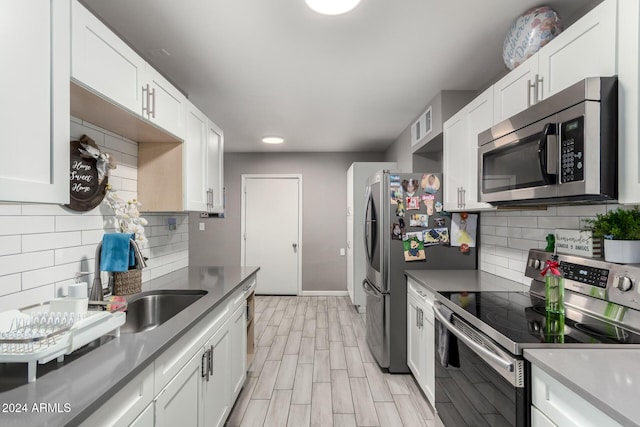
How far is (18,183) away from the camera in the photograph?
87 cm

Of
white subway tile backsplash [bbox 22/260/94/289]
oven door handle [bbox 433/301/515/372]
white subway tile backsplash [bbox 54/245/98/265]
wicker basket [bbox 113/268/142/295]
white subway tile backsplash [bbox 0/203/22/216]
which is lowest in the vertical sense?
oven door handle [bbox 433/301/515/372]

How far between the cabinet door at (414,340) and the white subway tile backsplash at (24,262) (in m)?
2.19

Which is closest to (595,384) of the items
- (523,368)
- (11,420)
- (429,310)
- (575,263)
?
(523,368)

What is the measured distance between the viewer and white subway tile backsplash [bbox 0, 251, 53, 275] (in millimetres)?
1237

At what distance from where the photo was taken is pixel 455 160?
2.38 meters

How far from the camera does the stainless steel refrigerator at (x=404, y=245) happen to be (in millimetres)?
2625

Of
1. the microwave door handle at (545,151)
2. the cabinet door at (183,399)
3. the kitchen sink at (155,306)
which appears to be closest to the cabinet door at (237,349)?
the kitchen sink at (155,306)

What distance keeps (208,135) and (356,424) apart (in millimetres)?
2378

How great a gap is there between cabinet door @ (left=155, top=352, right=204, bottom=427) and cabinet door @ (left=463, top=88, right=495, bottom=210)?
181 cm

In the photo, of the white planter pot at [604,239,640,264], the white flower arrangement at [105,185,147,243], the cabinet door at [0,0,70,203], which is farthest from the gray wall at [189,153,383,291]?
the cabinet door at [0,0,70,203]

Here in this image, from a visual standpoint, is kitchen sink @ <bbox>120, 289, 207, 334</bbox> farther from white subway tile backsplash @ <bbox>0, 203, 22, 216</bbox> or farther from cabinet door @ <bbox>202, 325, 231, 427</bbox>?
white subway tile backsplash @ <bbox>0, 203, 22, 216</bbox>

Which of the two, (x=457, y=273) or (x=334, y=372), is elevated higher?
(x=457, y=273)

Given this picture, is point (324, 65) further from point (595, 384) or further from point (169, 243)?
point (595, 384)

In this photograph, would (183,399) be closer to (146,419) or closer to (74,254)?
(146,419)
